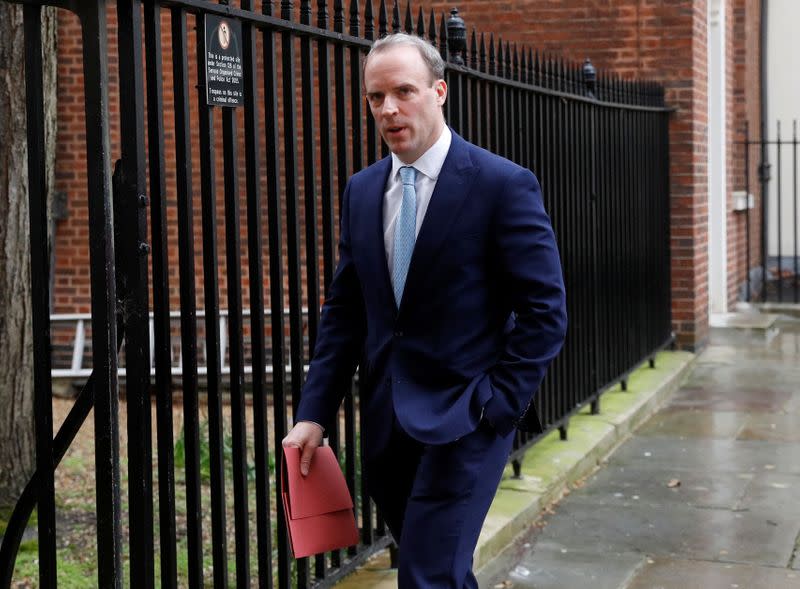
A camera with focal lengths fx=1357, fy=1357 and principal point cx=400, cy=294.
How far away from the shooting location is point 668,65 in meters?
10.9

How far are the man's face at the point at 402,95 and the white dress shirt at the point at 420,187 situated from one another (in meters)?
0.07

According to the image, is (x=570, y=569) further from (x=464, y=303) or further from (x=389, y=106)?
(x=389, y=106)

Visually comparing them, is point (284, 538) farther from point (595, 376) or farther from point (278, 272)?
point (595, 376)

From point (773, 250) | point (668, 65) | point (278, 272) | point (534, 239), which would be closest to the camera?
point (534, 239)

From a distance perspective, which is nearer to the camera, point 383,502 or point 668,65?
point 383,502

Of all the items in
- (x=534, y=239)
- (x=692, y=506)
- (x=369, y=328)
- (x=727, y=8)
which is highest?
(x=727, y=8)

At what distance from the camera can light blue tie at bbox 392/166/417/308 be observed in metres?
3.44

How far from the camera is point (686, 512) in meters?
6.17

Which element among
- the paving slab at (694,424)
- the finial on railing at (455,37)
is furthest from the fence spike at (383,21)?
the paving slab at (694,424)

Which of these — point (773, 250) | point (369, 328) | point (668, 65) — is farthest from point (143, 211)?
point (773, 250)

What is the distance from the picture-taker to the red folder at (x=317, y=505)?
349 cm

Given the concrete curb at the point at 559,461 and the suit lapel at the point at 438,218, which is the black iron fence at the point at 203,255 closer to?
the concrete curb at the point at 559,461

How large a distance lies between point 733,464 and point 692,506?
987 millimetres

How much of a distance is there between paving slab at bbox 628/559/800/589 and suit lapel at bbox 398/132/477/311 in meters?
2.18
